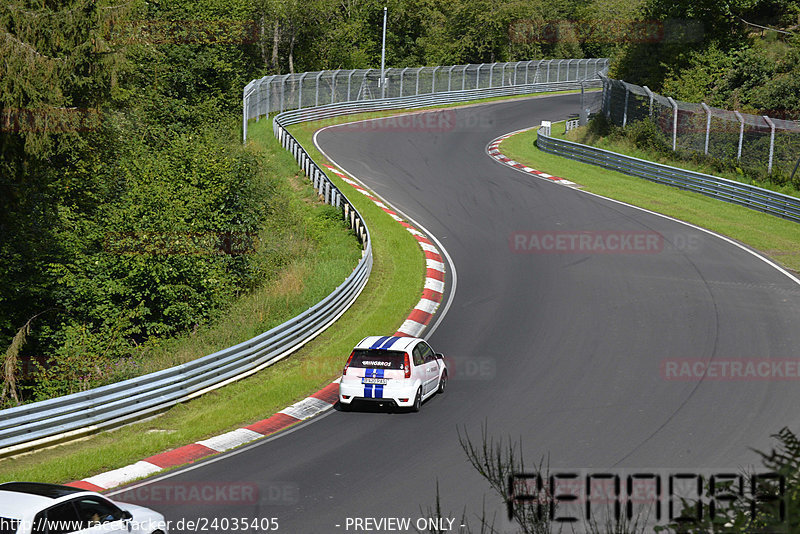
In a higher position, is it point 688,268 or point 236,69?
point 236,69

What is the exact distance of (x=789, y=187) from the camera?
3434 centimetres

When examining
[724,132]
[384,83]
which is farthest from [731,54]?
[384,83]

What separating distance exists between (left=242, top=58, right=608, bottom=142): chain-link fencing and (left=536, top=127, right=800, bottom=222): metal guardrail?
1768 cm

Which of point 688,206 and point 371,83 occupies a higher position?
point 371,83

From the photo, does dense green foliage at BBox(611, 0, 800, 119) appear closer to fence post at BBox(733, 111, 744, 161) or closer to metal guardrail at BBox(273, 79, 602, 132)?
fence post at BBox(733, 111, 744, 161)

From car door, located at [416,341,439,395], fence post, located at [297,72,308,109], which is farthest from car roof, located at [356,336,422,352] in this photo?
fence post, located at [297,72,308,109]

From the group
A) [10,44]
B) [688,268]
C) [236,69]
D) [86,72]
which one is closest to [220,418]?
[10,44]

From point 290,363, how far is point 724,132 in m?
25.1

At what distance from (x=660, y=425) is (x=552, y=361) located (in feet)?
13.8

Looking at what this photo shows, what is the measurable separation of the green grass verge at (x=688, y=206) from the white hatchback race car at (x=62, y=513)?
74.6ft

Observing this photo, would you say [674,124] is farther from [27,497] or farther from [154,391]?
[27,497]

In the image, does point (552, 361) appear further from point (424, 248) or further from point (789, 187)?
point (789, 187)

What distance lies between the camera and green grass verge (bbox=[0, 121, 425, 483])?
46.6ft

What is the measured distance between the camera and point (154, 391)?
16531 millimetres
